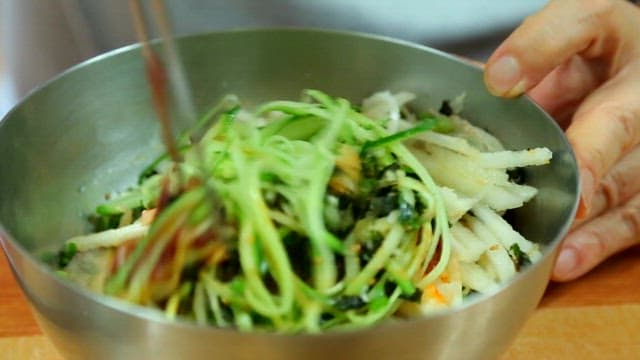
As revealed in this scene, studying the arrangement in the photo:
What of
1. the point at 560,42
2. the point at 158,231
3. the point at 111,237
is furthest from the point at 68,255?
the point at 560,42

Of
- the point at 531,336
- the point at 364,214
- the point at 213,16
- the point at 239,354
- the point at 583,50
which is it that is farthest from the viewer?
the point at 213,16

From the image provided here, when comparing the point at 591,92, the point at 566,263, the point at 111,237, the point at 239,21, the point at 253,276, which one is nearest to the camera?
the point at 253,276

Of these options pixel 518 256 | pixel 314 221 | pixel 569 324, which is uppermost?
pixel 314 221

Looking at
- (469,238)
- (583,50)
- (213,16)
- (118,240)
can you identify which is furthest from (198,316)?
(213,16)

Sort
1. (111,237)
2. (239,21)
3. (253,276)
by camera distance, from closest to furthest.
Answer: (253,276)
(111,237)
(239,21)

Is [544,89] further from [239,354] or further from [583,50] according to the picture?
[239,354]

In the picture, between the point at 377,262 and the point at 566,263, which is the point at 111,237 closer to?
the point at 377,262
